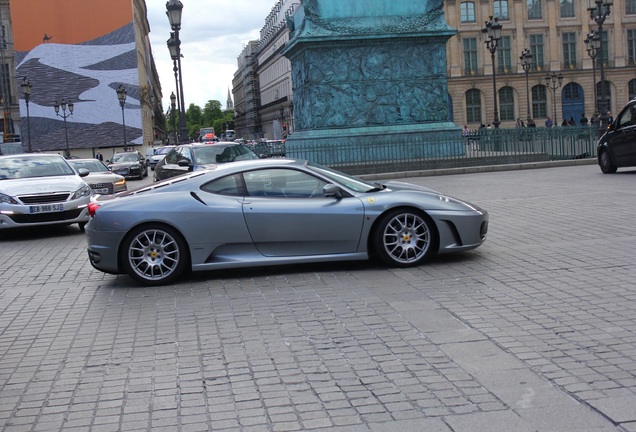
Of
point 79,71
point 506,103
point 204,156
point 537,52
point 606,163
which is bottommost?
point 606,163

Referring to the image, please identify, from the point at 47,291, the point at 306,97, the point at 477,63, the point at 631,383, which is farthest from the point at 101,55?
the point at 631,383

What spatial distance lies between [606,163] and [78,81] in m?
64.0

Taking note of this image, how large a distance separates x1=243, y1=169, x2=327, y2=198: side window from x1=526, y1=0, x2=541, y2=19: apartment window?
7547 centimetres

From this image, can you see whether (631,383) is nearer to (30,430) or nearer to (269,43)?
(30,430)

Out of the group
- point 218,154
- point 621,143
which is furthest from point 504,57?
point 218,154

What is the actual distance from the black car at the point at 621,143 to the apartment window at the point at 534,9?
203 ft

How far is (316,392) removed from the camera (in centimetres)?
489

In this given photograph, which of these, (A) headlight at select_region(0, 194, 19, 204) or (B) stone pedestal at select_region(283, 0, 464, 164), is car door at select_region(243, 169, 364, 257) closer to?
(A) headlight at select_region(0, 194, 19, 204)

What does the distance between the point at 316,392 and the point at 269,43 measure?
126m

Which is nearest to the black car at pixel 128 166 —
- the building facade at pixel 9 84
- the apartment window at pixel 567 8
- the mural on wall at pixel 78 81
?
the mural on wall at pixel 78 81

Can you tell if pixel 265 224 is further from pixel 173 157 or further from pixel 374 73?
pixel 374 73

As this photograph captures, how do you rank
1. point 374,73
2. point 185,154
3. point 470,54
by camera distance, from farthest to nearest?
point 470,54, point 374,73, point 185,154

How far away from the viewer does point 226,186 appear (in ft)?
29.7

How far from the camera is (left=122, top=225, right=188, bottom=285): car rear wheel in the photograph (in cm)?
875
